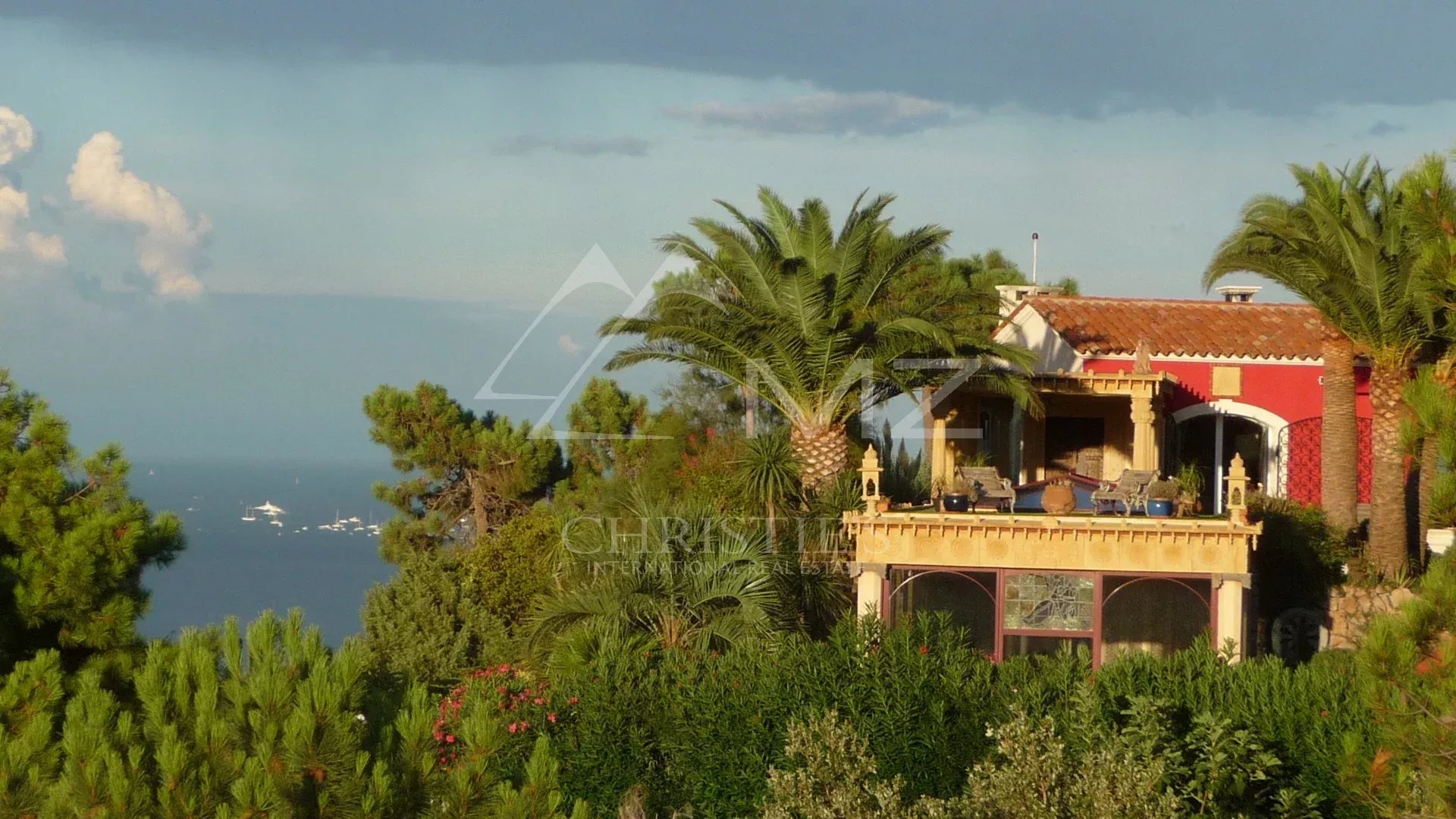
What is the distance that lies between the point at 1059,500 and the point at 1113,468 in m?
7.99

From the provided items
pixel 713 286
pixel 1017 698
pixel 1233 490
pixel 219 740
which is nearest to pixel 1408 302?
pixel 1233 490

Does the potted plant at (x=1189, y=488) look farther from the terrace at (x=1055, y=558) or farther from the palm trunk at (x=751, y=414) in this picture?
the palm trunk at (x=751, y=414)

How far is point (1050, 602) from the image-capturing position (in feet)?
54.2

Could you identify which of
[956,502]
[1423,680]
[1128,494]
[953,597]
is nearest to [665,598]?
[956,502]

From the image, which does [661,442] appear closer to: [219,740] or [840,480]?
[840,480]

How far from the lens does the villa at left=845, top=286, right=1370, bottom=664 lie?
53.8 ft

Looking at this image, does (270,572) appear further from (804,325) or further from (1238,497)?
(1238,497)

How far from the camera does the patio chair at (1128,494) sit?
665 inches

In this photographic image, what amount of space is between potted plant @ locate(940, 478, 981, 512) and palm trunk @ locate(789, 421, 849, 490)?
254 centimetres

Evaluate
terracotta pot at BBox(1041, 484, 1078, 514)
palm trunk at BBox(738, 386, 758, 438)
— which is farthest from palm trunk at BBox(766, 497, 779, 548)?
palm trunk at BBox(738, 386, 758, 438)

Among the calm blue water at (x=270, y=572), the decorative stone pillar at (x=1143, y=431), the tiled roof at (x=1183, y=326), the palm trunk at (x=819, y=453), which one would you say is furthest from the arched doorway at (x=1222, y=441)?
the calm blue water at (x=270, y=572)

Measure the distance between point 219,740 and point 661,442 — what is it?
21.6 meters

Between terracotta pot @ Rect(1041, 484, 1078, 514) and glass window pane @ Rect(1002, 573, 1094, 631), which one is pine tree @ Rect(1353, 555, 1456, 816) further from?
terracotta pot @ Rect(1041, 484, 1078, 514)

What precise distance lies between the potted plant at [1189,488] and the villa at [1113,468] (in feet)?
0.85
